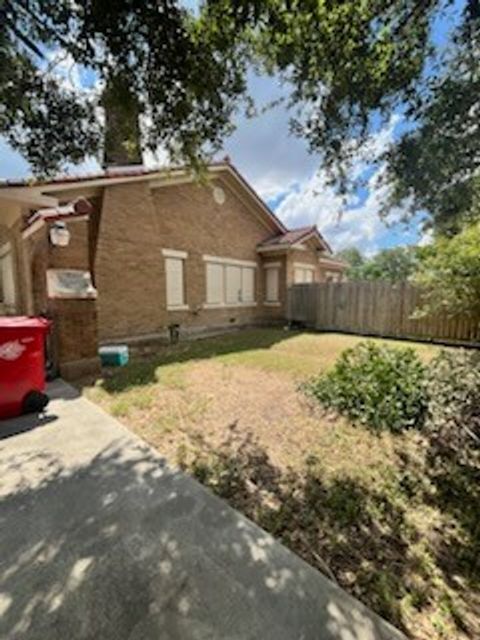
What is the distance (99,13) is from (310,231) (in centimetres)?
1453

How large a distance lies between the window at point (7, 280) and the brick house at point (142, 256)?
4 cm

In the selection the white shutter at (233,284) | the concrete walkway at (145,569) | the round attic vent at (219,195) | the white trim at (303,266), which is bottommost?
the concrete walkway at (145,569)

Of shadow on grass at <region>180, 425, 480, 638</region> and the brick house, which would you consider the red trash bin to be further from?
shadow on grass at <region>180, 425, 480, 638</region>

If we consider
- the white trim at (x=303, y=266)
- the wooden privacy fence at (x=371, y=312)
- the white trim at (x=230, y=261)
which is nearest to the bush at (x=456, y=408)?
the wooden privacy fence at (x=371, y=312)

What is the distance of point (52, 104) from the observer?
5.11 meters

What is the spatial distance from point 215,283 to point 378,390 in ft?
32.5

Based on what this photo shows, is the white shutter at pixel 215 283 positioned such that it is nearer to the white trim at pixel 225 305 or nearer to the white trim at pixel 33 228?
the white trim at pixel 225 305

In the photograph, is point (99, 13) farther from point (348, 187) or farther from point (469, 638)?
point (469, 638)

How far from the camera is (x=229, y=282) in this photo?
1512cm

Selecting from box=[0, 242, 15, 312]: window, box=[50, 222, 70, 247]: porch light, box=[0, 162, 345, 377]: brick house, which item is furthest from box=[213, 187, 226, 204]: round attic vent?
box=[50, 222, 70, 247]: porch light

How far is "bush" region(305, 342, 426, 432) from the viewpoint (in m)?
5.07

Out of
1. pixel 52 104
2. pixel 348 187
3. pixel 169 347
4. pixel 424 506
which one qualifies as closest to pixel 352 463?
pixel 424 506

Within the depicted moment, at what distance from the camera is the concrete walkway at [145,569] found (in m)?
1.99

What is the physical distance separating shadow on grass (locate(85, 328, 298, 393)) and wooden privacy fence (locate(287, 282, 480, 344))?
1855 mm
